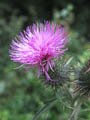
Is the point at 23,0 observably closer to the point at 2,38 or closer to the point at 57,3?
the point at 57,3

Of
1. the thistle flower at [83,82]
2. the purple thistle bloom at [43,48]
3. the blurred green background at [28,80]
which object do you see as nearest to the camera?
the purple thistle bloom at [43,48]

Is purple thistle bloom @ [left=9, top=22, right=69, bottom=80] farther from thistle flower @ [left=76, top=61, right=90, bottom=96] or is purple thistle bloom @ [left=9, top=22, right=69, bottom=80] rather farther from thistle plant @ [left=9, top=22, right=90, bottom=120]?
thistle flower @ [left=76, top=61, right=90, bottom=96]

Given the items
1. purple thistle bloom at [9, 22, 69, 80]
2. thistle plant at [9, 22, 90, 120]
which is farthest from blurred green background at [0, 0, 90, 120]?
purple thistle bloom at [9, 22, 69, 80]

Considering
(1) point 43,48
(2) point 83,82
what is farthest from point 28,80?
(1) point 43,48

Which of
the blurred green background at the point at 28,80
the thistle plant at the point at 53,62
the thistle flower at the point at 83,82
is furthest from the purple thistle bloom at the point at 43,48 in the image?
the thistle flower at the point at 83,82

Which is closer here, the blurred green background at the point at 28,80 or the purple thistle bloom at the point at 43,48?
the purple thistle bloom at the point at 43,48

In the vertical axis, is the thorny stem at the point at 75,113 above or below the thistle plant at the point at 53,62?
below

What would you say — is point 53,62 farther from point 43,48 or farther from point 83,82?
point 83,82

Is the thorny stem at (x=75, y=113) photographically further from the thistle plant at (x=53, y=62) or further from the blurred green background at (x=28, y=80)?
the blurred green background at (x=28, y=80)
